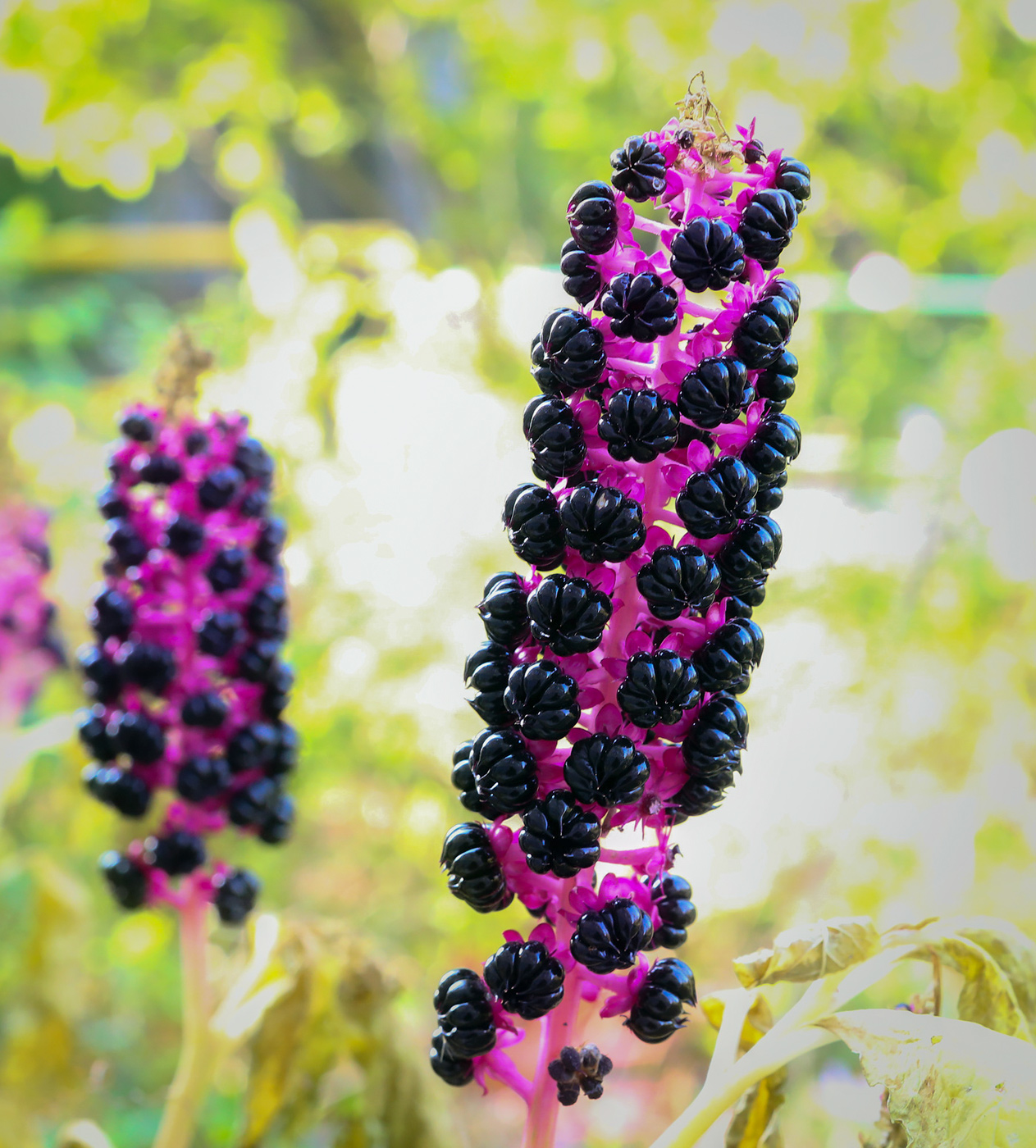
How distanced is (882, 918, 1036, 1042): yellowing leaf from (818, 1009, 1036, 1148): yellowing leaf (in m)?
0.11

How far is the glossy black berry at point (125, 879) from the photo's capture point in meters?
1.18

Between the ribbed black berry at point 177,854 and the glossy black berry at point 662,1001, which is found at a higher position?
the ribbed black berry at point 177,854

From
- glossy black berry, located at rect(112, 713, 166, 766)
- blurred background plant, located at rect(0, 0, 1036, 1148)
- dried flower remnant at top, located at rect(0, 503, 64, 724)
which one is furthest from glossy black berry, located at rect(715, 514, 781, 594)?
dried flower remnant at top, located at rect(0, 503, 64, 724)

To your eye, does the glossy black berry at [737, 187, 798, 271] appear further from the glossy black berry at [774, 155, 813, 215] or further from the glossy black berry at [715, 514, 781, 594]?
the glossy black berry at [715, 514, 781, 594]

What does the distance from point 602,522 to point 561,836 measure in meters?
0.24

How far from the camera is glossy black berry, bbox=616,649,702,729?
27.1 inches

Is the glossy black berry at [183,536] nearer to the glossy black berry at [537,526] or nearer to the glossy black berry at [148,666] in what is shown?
the glossy black berry at [148,666]

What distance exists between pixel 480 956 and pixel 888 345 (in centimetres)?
220

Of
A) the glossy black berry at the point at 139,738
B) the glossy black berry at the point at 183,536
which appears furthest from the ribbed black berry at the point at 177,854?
the glossy black berry at the point at 183,536

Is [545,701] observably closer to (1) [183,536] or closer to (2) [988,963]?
(2) [988,963]

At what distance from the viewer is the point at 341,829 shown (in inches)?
99.7

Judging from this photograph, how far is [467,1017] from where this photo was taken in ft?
2.46

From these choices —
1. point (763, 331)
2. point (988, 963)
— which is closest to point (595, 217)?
point (763, 331)

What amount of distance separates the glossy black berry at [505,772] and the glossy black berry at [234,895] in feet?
2.02
